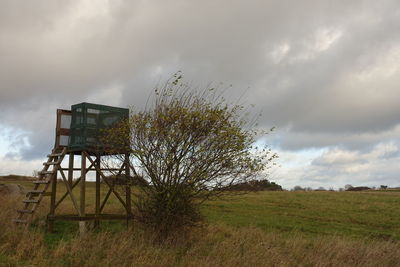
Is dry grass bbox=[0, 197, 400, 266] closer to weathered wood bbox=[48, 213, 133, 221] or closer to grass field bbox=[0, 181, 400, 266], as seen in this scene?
grass field bbox=[0, 181, 400, 266]

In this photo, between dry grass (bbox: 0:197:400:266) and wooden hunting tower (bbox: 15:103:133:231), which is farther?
wooden hunting tower (bbox: 15:103:133:231)

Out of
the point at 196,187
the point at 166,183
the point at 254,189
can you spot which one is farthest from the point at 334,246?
the point at 166,183

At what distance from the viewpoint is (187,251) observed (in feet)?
39.4

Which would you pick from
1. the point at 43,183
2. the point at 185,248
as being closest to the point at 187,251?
the point at 185,248

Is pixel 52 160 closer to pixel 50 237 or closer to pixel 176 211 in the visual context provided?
pixel 50 237

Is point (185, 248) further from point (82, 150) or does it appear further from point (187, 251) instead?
point (82, 150)

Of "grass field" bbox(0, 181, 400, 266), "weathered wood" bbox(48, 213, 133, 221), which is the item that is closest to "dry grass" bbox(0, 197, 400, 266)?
"grass field" bbox(0, 181, 400, 266)

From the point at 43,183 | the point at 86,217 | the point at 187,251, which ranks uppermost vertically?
the point at 43,183

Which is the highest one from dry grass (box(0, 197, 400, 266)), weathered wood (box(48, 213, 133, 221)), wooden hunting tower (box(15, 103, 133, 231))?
wooden hunting tower (box(15, 103, 133, 231))

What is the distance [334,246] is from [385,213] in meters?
18.7

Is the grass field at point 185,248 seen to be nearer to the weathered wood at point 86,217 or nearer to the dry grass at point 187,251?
the dry grass at point 187,251

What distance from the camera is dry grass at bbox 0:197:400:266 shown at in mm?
10750

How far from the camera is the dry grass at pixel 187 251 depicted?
1075 centimetres

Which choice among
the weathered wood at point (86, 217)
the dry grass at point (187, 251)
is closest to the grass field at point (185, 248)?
the dry grass at point (187, 251)
